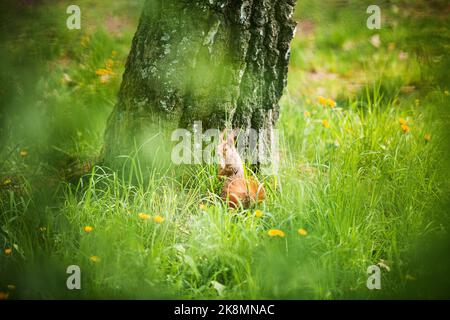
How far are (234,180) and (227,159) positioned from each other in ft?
0.44

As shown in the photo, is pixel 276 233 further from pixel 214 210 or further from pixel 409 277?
pixel 409 277

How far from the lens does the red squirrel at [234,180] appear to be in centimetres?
269

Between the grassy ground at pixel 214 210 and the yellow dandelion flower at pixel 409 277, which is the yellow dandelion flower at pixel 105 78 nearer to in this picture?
the grassy ground at pixel 214 210

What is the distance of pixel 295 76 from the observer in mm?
4797

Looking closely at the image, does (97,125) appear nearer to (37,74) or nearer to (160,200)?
(37,74)

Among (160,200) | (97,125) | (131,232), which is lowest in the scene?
(131,232)

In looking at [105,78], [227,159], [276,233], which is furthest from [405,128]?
[105,78]

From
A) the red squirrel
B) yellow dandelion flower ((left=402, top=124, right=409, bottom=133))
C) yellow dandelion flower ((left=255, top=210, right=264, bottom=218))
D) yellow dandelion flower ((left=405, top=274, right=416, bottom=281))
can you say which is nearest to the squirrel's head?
the red squirrel

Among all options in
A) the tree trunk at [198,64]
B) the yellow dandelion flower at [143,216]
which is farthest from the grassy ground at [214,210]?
the tree trunk at [198,64]

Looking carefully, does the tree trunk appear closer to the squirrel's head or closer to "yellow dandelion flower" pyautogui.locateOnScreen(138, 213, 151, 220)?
the squirrel's head
